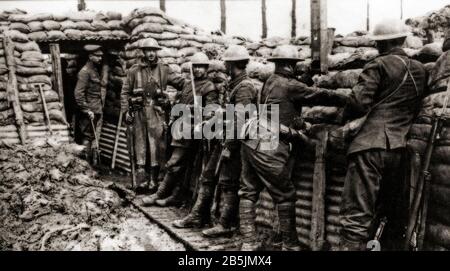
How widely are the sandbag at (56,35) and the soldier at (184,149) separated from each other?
4.05 metres

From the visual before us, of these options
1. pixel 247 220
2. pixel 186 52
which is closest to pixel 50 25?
pixel 186 52

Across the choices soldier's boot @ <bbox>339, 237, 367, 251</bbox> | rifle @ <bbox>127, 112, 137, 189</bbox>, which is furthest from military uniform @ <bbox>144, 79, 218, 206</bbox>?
soldier's boot @ <bbox>339, 237, 367, 251</bbox>

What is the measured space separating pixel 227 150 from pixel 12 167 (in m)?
3.06

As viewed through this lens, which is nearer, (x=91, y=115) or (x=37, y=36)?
(x=91, y=115)

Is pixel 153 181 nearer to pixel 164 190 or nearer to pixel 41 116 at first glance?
pixel 164 190

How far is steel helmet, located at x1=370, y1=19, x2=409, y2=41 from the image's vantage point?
3240 mm

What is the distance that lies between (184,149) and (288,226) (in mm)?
2071

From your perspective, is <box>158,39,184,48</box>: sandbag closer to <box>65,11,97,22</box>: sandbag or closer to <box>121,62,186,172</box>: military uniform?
<box>121,62,186,172</box>: military uniform

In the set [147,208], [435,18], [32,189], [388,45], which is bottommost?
[147,208]

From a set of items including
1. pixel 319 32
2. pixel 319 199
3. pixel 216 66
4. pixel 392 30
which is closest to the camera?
pixel 392 30

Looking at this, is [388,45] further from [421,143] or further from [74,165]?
[74,165]

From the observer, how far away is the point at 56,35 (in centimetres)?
866

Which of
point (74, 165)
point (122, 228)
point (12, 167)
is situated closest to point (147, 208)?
point (122, 228)
